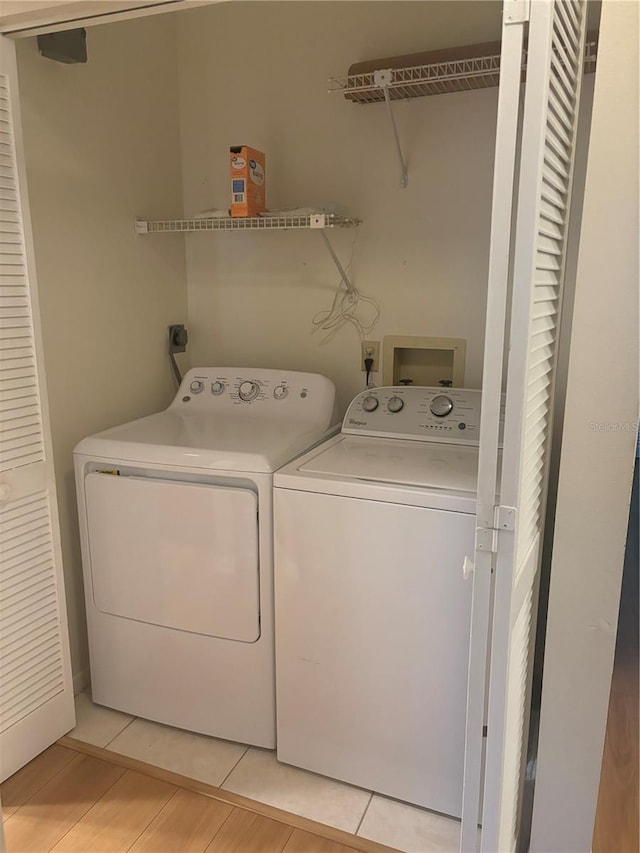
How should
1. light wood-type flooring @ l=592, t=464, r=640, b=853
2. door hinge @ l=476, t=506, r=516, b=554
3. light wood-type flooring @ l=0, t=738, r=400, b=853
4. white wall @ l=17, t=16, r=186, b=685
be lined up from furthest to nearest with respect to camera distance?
white wall @ l=17, t=16, r=186, b=685
light wood-type flooring @ l=0, t=738, r=400, b=853
light wood-type flooring @ l=592, t=464, r=640, b=853
door hinge @ l=476, t=506, r=516, b=554

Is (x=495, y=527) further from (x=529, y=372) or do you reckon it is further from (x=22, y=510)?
(x=22, y=510)

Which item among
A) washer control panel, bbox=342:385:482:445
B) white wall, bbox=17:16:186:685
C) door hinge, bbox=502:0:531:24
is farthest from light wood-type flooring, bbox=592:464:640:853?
white wall, bbox=17:16:186:685

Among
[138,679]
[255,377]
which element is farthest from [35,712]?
[255,377]

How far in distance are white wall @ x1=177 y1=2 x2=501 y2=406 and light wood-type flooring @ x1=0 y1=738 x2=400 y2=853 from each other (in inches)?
54.1

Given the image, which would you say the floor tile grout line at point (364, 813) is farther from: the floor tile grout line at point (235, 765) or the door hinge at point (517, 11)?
the door hinge at point (517, 11)

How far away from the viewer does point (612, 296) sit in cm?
133

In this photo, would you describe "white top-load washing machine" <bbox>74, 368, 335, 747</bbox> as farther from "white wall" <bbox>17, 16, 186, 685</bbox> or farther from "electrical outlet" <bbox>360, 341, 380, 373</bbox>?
"electrical outlet" <bbox>360, 341, 380, 373</bbox>

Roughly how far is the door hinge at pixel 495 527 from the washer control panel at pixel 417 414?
782 mm

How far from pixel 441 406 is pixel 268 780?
47.7 inches

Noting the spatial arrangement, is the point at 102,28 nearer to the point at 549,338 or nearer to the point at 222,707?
the point at 549,338

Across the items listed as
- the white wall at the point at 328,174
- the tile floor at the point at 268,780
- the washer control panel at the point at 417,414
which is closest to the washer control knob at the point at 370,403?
the washer control panel at the point at 417,414

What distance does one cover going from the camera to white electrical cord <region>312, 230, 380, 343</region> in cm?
239

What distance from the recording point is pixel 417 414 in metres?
2.12

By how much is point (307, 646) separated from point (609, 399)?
3.36 feet
